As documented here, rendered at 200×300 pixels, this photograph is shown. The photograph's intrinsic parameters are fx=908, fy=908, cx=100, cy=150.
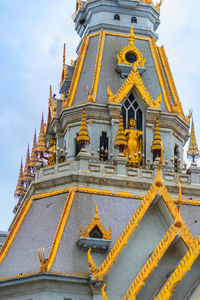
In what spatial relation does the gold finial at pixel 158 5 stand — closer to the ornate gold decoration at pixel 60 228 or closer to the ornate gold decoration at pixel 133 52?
the ornate gold decoration at pixel 133 52

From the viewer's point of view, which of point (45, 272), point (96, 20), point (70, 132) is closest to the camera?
point (45, 272)

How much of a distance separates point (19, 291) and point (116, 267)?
4008mm

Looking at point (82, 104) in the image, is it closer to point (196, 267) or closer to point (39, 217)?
point (39, 217)

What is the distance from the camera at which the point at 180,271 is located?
115 feet

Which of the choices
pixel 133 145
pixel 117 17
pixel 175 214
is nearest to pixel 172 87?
pixel 117 17

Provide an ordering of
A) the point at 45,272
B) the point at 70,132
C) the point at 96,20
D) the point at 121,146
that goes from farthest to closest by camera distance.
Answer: the point at 96,20
the point at 70,132
the point at 121,146
the point at 45,272

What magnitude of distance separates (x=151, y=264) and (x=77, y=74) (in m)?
13.6

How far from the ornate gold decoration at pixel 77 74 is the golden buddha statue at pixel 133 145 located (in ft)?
11.2

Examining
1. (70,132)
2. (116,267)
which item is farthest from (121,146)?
(116,267)

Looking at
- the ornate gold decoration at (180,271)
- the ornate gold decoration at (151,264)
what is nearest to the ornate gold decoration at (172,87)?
the ornate gold decoration at (151,264)

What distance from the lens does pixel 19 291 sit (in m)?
36.0

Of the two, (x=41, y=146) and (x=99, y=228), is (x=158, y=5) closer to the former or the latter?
(x=41, y=146)

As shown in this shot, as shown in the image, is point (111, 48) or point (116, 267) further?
point (111, 48)

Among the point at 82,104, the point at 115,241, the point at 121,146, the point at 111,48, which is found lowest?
the point at 115,241
